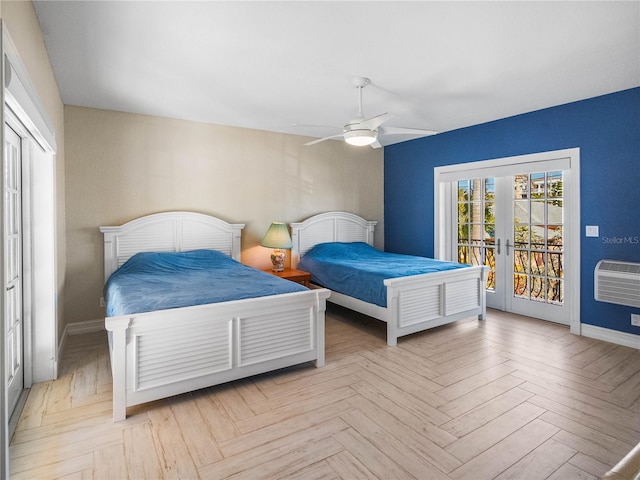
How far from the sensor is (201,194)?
4.51 meters

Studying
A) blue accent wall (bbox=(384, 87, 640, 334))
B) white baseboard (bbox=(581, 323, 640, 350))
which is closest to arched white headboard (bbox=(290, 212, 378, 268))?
blue accent wall (bbox=(384, 87, 640, 334))

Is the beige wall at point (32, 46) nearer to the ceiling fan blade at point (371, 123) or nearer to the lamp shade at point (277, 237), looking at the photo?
the ceiling fan blade at point (371, 123)

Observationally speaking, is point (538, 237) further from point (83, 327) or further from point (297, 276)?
point (83, 327)

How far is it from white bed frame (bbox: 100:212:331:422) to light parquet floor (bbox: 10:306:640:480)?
0.47 ft

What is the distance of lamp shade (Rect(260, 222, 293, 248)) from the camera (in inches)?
180

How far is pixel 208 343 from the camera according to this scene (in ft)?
8.13

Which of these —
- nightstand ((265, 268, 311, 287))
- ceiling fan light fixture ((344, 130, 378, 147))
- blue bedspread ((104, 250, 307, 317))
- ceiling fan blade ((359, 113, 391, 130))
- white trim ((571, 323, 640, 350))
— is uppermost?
ceiling fan blade ((359, 113, 391, 130))

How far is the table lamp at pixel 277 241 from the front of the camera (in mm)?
4578

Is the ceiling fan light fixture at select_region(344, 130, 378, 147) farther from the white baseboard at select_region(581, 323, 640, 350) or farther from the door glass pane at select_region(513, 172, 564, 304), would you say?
the white baseboard at select_region(581, 323, 640, 350)

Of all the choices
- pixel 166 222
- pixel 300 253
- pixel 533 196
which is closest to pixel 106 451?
pixel 166 222

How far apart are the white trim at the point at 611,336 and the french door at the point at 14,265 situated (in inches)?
190

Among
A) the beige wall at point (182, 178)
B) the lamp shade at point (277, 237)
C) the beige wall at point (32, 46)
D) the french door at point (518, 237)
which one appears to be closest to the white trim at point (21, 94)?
the beige wall at point (32, 46)

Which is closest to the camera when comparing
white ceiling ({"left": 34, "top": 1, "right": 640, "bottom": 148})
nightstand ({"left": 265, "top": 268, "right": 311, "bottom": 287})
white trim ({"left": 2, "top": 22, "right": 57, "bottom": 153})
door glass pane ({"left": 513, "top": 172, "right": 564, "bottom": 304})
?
white trim ({"left": 2, "top": 22, "right": 57, "bottom": 153})

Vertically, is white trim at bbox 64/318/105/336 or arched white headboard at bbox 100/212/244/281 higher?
arched white headboard at bbox 100/212/244/281
